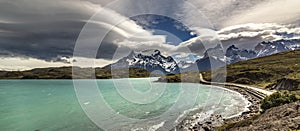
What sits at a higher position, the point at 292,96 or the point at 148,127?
the point at 292,96

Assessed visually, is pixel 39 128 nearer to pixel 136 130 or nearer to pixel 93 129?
pixel 93 129

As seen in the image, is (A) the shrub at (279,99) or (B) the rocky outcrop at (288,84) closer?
(A) the shrub at (279,99)

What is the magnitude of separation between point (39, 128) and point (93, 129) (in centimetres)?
989

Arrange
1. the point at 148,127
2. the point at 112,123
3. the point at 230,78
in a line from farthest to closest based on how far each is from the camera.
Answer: the point at 230,78, the point at 112,123, the point at 148,127

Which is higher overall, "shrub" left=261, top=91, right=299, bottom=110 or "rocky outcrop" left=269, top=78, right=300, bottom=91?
"shrub" left=261, top=91, right=299, bottom=110

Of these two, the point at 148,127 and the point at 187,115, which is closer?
the point at 148,127

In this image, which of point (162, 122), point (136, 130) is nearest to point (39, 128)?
point (136, 130)

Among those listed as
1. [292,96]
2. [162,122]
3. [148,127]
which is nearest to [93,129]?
[148,127]

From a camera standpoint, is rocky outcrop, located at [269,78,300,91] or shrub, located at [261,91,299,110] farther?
rocky outcrop, located at [269,78,300,91]

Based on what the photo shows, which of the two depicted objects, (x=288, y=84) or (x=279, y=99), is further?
(x=288, y=84)

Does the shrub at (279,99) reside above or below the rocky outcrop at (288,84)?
above

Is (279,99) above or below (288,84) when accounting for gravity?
above

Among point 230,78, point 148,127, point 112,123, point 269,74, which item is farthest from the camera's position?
point 230,78

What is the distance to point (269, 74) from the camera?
132500mm
